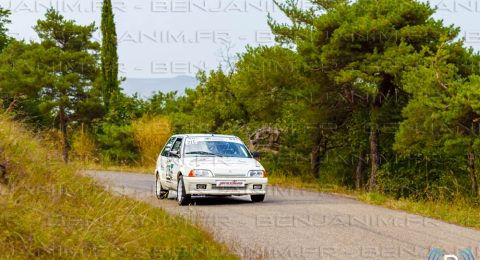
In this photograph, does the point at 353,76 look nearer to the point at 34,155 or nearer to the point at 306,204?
the point at 306,204

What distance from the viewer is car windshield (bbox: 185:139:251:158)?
52.4ft

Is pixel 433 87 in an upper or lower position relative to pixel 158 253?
upper

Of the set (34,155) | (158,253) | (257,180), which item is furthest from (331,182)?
(158,253)

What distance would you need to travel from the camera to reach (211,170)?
49.2 ft

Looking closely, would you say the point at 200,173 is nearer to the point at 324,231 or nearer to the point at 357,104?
the point at 324,231

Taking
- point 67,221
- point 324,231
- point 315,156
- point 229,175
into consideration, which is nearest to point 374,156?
point 315,156

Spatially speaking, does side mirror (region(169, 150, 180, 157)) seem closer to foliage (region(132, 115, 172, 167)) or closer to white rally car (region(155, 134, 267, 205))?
white rally car (region(155, 134, 267, 205))

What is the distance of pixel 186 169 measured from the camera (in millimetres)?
15148

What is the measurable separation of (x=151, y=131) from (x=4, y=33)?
3153 cm

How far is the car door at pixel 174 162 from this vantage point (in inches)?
620

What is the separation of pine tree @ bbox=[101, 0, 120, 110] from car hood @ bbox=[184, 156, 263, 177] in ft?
104

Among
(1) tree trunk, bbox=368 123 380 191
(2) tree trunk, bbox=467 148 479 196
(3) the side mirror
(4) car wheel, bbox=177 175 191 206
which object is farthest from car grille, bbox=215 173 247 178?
(1) tree trunk, bbox=368 123 380 191

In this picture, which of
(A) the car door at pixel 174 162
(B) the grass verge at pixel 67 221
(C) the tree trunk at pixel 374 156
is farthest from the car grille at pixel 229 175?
(C) the tree trunk at pixel 374 156

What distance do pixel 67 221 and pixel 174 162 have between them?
7874mm
